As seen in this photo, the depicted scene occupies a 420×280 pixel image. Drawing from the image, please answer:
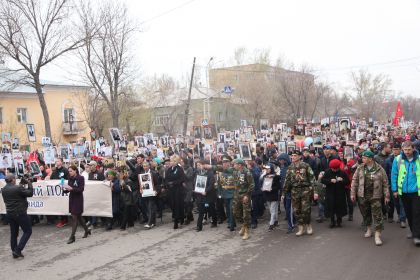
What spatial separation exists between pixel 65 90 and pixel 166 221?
127 ft

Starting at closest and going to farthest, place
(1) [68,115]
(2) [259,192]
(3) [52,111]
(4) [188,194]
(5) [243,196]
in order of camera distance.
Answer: (5) [243,196], (2) [259,192], (4) [188,194], (3) [52,111], (1) [68,115]

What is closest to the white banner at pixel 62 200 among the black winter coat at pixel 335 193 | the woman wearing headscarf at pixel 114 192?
the woman wearing headscarf at pixel 114 192

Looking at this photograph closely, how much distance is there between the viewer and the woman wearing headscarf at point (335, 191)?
31.1 ft

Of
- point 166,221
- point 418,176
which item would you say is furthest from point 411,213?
point 166,221

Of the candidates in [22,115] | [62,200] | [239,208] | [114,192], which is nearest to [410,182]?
[239,208]

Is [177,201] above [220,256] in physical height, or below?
above

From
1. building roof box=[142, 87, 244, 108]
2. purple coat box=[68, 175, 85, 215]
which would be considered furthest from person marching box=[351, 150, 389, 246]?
building roof box=[142, 87, 244, 108]

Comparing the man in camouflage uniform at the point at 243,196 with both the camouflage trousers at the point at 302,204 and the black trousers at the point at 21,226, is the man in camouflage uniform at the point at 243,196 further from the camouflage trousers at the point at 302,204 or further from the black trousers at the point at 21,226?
the black trousers at the point at 21,226

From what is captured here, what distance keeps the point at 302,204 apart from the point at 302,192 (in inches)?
9.7

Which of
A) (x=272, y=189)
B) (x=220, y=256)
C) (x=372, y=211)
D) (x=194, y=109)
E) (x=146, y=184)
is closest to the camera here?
(x=220, y=256)

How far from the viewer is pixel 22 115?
43.3 metres

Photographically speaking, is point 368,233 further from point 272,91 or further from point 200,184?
point 272,91

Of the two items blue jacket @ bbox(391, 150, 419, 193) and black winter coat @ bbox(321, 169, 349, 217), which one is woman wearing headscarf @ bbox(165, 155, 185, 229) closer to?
black winter coat @ bbox(321, 169, 349, 217)

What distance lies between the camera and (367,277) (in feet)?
20.3
